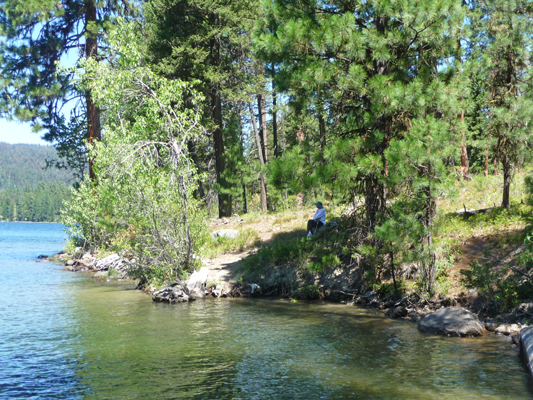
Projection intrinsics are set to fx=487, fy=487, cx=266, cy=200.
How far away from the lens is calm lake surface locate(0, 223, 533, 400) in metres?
7.50

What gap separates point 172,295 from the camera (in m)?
15.3

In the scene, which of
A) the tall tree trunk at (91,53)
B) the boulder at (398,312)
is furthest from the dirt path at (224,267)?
the tall tree trunk at (91,53)

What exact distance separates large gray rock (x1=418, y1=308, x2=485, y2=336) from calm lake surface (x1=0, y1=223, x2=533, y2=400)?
1.13ft

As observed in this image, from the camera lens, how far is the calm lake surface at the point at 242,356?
295 inches

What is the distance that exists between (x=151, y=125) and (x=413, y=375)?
1228 centimetres

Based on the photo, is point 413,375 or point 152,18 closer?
point 413,375

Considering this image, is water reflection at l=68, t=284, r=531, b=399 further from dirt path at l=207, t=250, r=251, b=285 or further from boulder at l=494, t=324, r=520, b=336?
dirt path at l=207, t=250, r=251, b=285

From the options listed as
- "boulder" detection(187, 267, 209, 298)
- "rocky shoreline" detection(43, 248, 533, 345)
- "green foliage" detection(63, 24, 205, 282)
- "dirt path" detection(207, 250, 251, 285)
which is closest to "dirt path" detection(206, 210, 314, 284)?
A: "dirt path" detection(207, 250, 251, 285)

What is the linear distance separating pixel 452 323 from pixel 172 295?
8.48 metres

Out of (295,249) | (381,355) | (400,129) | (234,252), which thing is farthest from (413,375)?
(234,252)

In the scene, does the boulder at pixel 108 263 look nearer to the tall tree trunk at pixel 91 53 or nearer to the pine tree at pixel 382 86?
the tall tree trunk at pixel 91 53

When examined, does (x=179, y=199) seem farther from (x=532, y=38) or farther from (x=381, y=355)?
(x=532, y=38)

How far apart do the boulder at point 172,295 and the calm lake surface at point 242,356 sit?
35.4 inches

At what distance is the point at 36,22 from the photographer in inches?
1097
